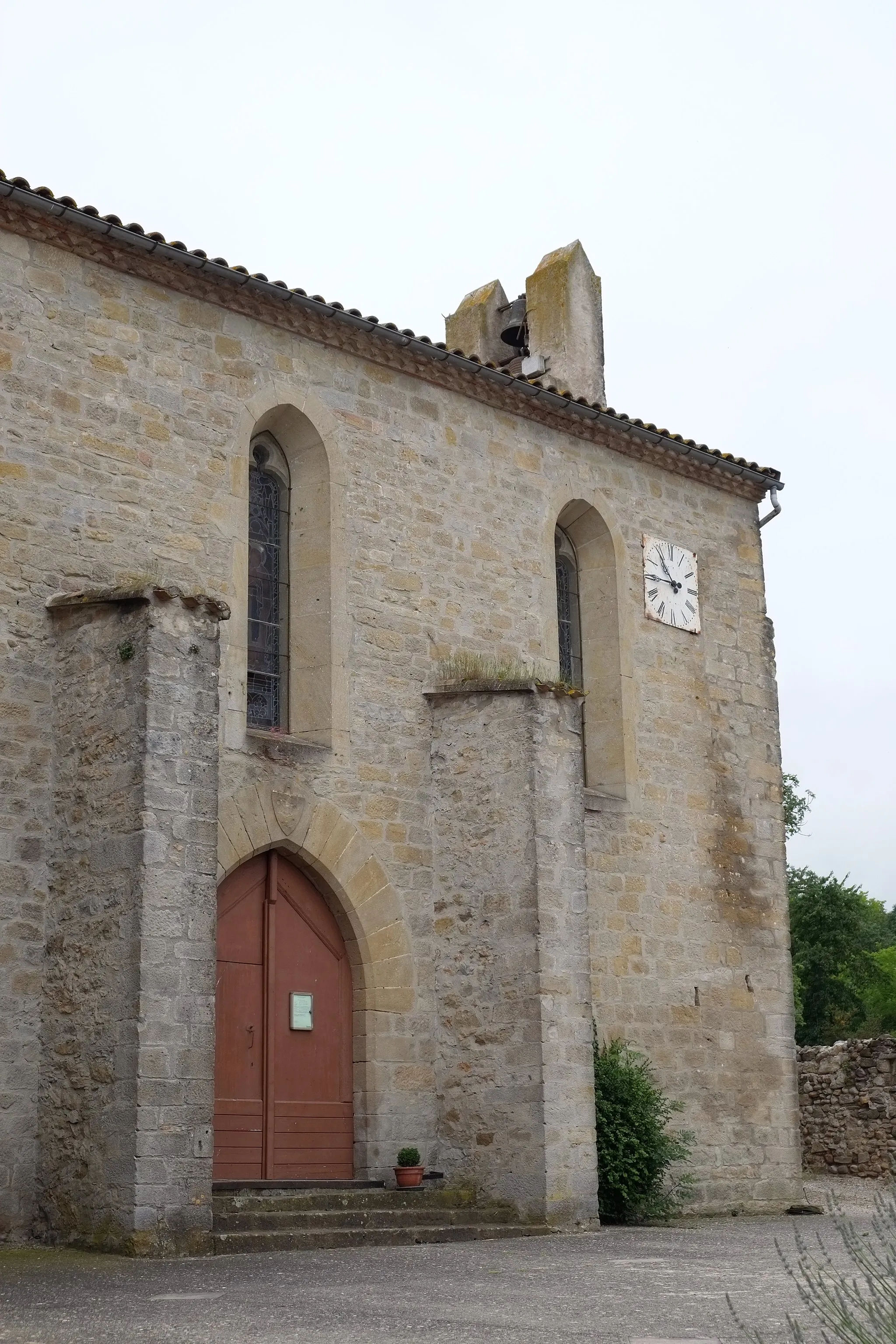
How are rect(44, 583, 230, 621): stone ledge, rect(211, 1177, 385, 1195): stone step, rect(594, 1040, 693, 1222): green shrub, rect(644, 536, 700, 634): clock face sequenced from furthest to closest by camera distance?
rect(644, 536, 700, 634): clock face → rect(594, 1040, 693, 1222): green shrub → rect(211, 1177, 385, 1195): stone step → rect(44, 583, 230, 621): stone ledge

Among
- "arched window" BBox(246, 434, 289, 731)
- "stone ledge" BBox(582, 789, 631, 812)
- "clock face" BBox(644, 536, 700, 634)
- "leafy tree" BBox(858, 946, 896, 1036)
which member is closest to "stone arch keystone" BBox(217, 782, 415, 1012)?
"arched window" BBox(246, 434, 289, 731)

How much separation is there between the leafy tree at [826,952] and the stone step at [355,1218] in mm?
21313

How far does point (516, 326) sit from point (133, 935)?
8595mm

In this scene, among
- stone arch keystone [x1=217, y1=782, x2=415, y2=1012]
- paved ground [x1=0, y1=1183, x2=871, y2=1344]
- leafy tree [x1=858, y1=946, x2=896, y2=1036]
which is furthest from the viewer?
leafy tree [x1=858, y1=946, x2=896, y2=1036]

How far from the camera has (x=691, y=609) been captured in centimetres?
1476

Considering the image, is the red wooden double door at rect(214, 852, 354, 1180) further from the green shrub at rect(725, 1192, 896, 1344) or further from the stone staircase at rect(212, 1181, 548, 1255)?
the green shrub at rect(725, 1192, 896, 1344)

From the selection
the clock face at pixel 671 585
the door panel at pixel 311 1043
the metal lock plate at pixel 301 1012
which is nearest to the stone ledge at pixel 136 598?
the door panel at pixel 311 1043

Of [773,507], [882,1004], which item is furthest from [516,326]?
[882,1004]

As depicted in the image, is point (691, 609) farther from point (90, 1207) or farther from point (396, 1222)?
point (90, 1207)

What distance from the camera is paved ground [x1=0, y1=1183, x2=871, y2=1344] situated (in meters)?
6.07

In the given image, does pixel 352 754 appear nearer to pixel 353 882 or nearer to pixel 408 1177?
pixel 353 882

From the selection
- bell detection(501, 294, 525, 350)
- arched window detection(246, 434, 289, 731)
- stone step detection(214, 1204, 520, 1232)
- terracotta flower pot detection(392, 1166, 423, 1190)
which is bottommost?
stone step detection(214, 1204, 520, 1232)

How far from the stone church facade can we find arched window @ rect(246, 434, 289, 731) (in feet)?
0.08

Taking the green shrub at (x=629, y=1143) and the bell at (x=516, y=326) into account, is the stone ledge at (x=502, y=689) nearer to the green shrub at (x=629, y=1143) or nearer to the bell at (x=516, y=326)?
the green shrub at (x=629, y=1143)
